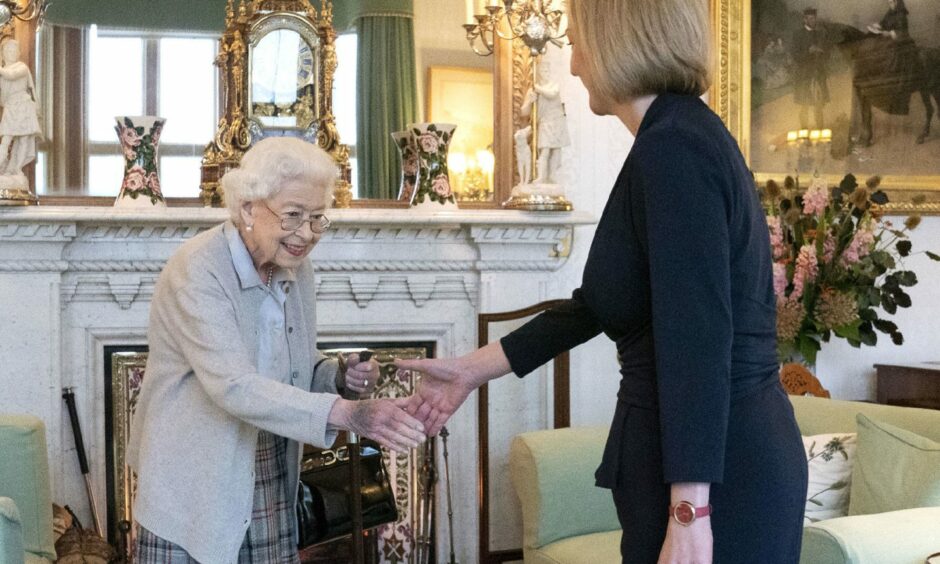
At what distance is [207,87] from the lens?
399 centimetres

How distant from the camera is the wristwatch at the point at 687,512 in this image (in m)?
1.40

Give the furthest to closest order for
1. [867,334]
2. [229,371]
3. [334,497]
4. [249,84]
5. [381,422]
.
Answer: [867,334]
[249,84]
[334,497]
[229,371]
[381,422]

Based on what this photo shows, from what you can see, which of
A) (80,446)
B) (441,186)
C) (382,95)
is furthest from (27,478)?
(382,95)

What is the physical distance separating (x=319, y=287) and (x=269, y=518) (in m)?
1.76

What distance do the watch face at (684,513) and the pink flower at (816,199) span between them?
107 inches

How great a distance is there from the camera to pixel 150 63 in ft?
12.9

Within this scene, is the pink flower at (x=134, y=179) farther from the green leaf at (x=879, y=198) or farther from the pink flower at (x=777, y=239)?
the green leaf at (x=879, y=198)

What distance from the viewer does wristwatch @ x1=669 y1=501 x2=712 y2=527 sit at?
140 centimetres

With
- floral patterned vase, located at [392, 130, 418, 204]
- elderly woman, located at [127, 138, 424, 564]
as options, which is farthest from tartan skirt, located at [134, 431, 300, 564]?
floral patterned vase, located at [392, 130, 418, 204]

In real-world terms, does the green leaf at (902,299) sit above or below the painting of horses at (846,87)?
below

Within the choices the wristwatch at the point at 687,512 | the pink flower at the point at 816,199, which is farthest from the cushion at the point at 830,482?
the wristwatch at the point at 687,512

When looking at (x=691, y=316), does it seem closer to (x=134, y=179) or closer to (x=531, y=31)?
(x=531, y=31)

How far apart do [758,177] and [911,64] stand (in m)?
0.82

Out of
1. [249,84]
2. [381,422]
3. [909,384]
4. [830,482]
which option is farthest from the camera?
[909,384]
